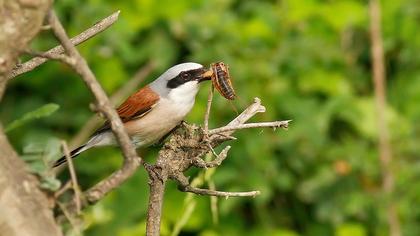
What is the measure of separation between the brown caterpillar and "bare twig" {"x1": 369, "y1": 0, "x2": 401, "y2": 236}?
9.21ft

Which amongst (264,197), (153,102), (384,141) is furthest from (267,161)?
(153,102)

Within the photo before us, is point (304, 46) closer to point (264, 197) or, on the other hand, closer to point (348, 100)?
point (348, 100)

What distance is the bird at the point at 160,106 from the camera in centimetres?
389

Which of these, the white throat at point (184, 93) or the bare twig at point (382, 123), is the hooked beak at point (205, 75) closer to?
the white throat at point (184, 93)

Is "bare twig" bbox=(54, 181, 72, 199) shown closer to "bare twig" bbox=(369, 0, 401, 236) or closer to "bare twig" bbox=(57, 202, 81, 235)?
"bare twig" bbox=(57, 202, 81, 235)

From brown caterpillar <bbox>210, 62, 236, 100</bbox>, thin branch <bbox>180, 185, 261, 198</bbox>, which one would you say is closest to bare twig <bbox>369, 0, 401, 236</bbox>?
brown caterpillar <bbox>210, 62, 236, 100</bbox>

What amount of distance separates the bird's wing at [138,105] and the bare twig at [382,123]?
7.12 ft

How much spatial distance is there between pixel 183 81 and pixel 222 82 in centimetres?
76

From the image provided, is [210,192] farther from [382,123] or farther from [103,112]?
[382,123]

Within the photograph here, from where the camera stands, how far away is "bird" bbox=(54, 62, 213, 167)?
12.8 feet

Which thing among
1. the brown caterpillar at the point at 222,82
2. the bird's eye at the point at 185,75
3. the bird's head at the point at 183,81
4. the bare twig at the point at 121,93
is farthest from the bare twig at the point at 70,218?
the bare twig at the point at 121,93

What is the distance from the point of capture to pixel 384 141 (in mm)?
5816

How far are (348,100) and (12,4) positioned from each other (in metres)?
4.90

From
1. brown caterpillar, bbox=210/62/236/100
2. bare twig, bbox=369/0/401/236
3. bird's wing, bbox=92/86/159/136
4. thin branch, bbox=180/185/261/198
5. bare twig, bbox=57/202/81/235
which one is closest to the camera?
bare twig, bbox=57/202/81/235
